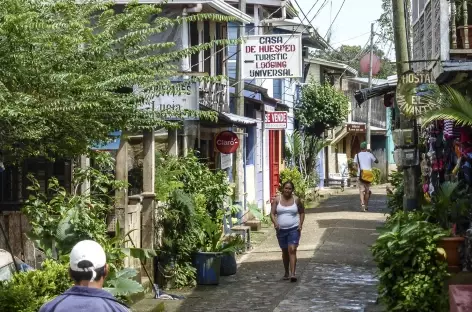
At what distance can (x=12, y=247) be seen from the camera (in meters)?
11.9

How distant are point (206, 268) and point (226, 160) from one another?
7419 millimetres

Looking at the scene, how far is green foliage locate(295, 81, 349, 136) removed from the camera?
120 feet

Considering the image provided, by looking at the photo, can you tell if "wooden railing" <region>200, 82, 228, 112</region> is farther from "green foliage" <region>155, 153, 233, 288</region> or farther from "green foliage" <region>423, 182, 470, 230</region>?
"green foliage" <region>423, 182, 470, 230</region>

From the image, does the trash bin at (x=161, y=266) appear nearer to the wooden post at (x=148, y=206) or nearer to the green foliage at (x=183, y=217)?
the green foliage at (x=183, y=217)

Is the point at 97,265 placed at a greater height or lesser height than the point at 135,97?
lesser

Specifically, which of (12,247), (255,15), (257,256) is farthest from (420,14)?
(255,15)

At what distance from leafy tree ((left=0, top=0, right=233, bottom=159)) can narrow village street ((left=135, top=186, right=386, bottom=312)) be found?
3.35 metres

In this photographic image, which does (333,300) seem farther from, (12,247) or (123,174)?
(12,247)

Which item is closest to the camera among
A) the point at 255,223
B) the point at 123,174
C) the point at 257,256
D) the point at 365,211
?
the point at 123,174

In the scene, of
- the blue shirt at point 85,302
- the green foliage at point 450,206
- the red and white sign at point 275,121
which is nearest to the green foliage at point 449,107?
the green foliage at point 450,206

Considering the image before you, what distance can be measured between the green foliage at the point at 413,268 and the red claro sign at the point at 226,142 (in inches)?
379

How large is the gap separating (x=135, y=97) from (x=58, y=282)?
84.8 inches

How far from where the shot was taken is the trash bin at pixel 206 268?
1559 cm

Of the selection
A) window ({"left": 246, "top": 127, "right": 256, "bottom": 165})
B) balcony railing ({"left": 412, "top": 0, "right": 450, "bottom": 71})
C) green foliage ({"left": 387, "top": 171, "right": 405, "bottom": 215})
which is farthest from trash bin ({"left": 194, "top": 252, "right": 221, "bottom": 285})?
window ({"left": 246, "top": 127, "right": 256, "bottom": 165})
